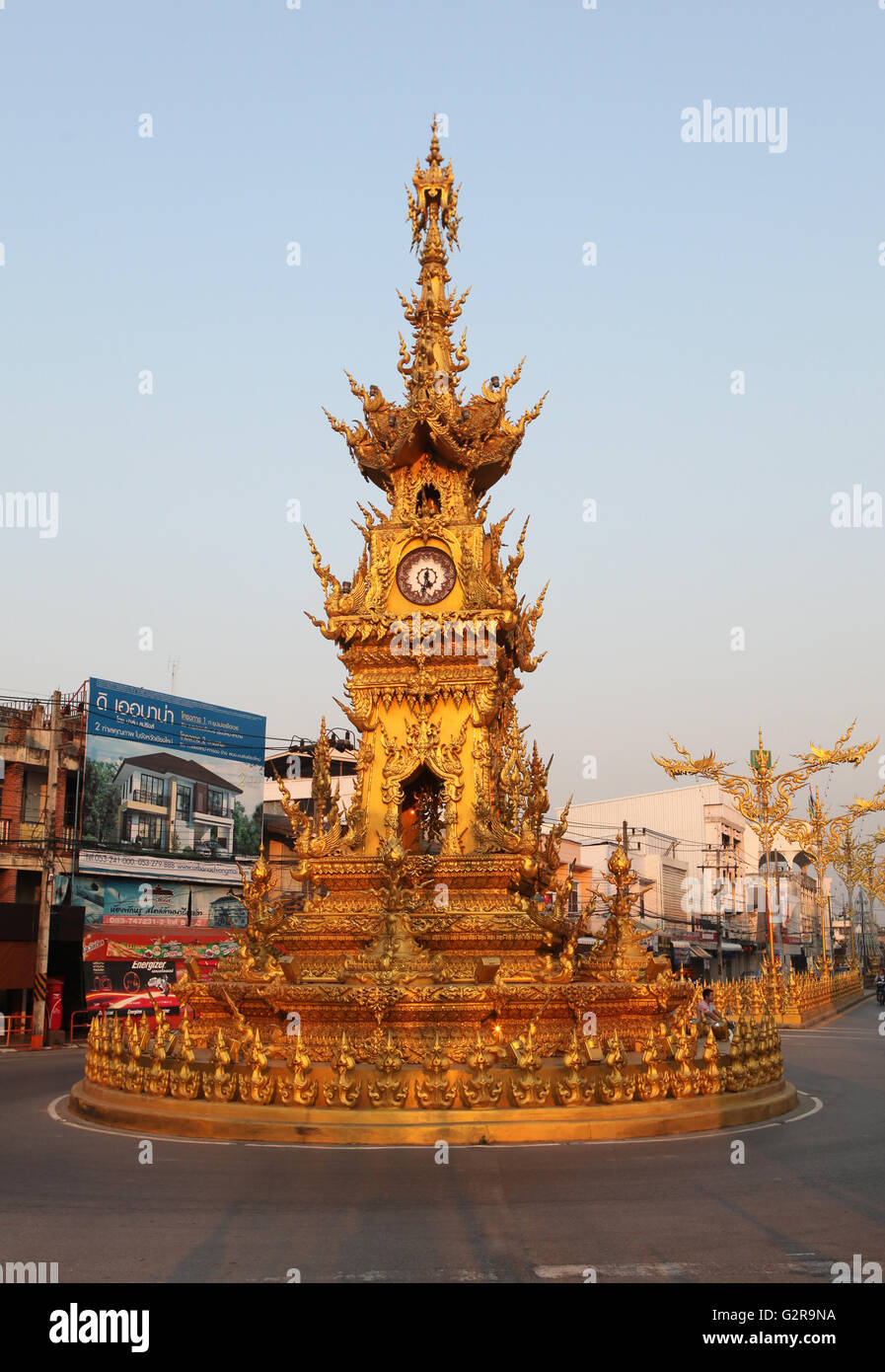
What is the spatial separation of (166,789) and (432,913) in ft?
75.6

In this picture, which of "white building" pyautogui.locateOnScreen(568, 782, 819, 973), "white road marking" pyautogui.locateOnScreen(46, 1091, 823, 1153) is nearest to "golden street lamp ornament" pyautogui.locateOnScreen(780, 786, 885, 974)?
"white building" pyautogui.locateOnScreen(568, 782, 819, 973)

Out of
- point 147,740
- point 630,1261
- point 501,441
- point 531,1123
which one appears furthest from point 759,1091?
point 147,740

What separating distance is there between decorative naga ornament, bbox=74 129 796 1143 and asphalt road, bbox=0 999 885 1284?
0.91 m

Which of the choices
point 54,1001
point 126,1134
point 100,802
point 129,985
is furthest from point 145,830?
point 126,1134

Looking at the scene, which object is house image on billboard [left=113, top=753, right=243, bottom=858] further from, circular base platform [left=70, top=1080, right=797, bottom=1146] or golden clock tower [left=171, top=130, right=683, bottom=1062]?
circular base platform [left=70, top=1080, right=797, bottom=1146]

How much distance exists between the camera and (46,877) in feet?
110

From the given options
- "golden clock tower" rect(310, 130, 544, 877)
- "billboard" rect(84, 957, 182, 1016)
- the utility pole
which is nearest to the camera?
"golden clock tower" rect(310, 130, 544, 877)

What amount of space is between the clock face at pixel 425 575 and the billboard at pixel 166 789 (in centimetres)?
1862

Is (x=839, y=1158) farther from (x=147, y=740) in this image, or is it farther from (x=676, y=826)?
(x=676, y=826)

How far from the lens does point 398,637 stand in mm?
21406

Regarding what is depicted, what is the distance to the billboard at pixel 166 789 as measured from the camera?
37031 mm

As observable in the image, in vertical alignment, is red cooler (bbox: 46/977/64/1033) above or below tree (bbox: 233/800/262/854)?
below

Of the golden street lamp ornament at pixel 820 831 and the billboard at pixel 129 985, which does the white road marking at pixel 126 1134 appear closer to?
the billboard at pixel 129 985

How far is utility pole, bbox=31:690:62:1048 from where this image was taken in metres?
31.1
